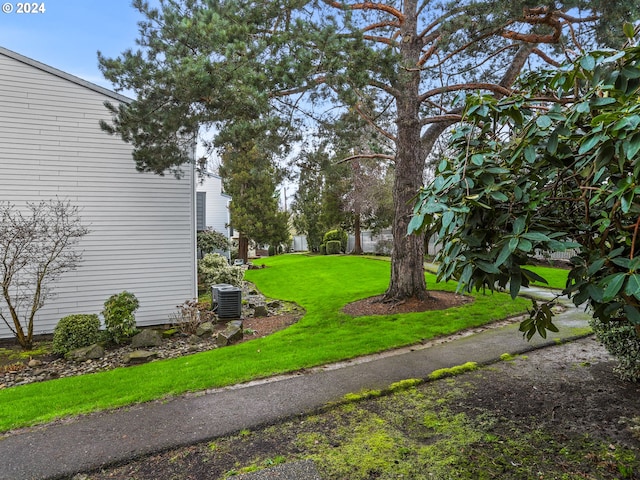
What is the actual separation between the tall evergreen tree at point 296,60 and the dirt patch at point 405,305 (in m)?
0.28

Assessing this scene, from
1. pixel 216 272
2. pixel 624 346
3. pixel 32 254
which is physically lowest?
pixel 216 272

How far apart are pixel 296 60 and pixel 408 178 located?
12.1 ft

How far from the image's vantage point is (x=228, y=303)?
8.48m

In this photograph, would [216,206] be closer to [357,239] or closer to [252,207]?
[252,207]

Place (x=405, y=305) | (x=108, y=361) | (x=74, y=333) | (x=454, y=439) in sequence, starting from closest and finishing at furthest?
(x=454, y=439) < (x=108, y=361) < (x=74, y=333) < (x=405, y=305)

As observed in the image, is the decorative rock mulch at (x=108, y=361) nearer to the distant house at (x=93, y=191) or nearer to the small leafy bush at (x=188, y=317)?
the small leafy bush at (x=188, y=317)

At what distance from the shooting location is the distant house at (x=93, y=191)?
6.98 meters

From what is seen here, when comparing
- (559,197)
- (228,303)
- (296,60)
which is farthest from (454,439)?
(228,303)

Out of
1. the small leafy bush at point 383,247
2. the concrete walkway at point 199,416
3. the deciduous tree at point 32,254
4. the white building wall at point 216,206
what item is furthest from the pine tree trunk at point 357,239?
the concrete walkway at point 199,416

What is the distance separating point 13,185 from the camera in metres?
6.94

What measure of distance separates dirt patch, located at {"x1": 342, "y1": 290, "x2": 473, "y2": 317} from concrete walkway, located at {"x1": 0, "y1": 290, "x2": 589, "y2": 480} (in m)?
2.64

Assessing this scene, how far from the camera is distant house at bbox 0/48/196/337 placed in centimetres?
698

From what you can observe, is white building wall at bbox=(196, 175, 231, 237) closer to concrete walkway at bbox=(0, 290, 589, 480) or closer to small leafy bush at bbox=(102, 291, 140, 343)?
small leafy bush at bbox=(102, 291, 140, 343)

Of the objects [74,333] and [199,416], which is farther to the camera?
[74,333]
